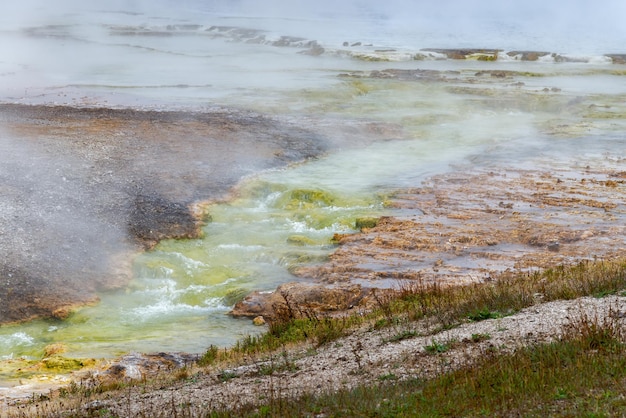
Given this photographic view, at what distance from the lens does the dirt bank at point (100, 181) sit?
1497 centimetres

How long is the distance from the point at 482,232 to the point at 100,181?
9282 mm

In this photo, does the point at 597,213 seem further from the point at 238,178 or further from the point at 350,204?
the point at 238,178

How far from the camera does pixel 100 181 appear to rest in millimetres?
19438

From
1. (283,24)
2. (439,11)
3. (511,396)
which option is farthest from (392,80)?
(439,11)

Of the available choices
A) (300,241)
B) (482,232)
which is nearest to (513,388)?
(482,232)

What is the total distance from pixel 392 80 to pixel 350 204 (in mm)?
25749

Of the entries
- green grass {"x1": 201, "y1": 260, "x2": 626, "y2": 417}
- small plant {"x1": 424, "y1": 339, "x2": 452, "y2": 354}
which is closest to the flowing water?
small plant {"x1": 424, "y1": 339, "x2": 452, "y2": 354}

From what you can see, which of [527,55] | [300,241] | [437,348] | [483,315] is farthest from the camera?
[527,55]

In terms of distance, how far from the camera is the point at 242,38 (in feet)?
249

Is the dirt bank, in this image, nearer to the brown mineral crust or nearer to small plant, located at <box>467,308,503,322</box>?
the brown mineral crust

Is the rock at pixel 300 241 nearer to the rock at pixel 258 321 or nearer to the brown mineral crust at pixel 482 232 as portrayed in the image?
the brown mineral crust at pixel 482 232

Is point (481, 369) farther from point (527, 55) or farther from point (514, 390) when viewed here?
point (527, 55)

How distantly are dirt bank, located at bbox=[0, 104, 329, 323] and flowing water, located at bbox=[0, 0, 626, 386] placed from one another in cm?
65

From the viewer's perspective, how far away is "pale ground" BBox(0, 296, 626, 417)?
829cm
